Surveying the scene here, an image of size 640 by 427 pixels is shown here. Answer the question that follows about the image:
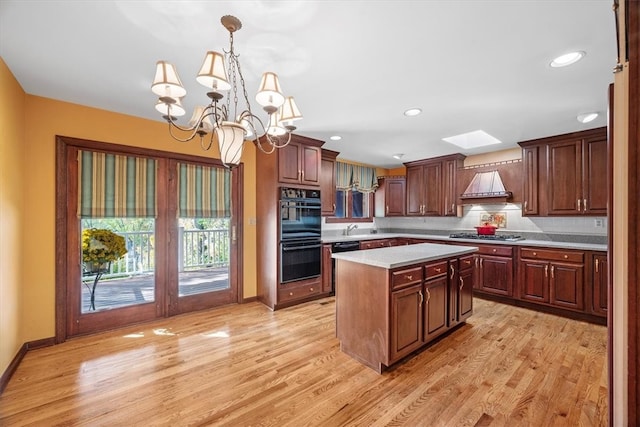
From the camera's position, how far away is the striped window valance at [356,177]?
5.44 metres

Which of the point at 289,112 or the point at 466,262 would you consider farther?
the point at 466,262

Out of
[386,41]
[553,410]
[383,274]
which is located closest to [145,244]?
[383,274]

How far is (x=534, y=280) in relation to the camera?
12.3 ft

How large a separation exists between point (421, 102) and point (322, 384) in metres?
2.74

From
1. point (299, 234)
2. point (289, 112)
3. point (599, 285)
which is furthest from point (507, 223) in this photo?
point (289, 112)

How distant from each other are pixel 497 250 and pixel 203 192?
427cm

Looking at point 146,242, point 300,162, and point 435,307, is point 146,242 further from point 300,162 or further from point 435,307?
point 435,307

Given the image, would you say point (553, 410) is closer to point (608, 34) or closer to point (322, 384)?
point (322, 384)

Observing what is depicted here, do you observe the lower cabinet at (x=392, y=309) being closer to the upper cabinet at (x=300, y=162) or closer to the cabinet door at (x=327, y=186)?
the upper cabinet at (x=300, y=162)

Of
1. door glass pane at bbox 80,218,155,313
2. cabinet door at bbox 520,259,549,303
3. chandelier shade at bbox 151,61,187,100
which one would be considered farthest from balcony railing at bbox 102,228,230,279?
cabinet door at bbox 520,259,549,303

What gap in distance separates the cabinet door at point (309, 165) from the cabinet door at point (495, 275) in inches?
111

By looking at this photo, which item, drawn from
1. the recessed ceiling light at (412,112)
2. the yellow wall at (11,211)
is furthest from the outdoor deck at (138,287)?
the recessed ceiling light at (412,112)

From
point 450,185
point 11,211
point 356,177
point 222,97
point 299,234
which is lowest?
point 299,234

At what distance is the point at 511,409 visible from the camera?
186 cm
